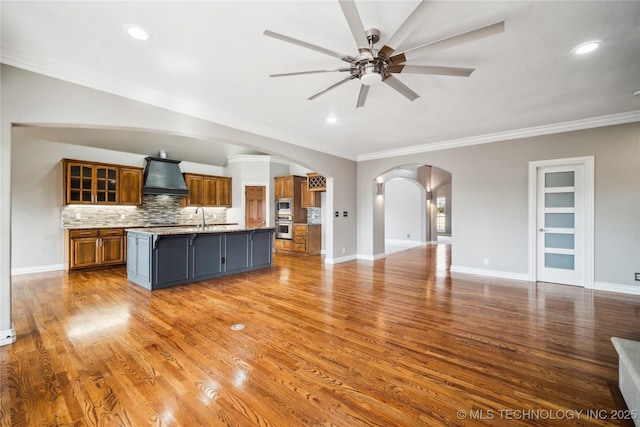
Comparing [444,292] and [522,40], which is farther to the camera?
[444,292]

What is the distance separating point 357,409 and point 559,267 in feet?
16.5

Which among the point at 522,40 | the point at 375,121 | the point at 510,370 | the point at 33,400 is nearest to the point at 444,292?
the point at 510,370

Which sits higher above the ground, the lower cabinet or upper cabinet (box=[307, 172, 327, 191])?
upper cabinet (box=[307, 172, 327, 191])

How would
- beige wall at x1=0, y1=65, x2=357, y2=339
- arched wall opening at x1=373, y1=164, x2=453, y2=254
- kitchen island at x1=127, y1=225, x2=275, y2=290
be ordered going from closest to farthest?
beige wall at x1=0, y1=65, x2=357, y2=339, kitchen island at x1=127, y1=225, x2=275, y2=290, arched wall opening at x1=373, y1=164, x2=453, y2=254

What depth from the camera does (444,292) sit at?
4.29 metres

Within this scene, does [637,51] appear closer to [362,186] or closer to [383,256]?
[362,186]

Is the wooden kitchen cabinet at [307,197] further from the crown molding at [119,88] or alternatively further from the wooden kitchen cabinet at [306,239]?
the crown molding at [119,88]

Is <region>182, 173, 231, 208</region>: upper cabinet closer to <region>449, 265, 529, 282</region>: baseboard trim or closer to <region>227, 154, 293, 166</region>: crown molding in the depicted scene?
<region>227, 154, 293, 166</region>: crown molding

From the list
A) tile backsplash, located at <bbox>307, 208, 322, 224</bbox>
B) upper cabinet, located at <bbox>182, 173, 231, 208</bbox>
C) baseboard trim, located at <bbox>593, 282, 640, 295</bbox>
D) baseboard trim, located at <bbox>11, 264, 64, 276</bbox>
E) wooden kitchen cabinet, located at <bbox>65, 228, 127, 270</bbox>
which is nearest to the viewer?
baseboard trim, located at <bbox>593, 282, 640, 295</bbox>

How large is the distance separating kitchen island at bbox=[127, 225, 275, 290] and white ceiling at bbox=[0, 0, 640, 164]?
210 centimetres

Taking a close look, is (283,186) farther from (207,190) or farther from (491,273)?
(491,273)

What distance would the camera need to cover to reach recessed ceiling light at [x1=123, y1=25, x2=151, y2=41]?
7.59 ft

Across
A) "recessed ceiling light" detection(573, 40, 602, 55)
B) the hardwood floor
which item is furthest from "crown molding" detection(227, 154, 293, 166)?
"recessed ceiling light" detection(573, 40, 602, 55)

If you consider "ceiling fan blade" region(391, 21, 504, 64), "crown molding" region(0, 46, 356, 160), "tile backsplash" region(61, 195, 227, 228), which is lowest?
"tile backsplash" region(61, 195, 227, 228)
